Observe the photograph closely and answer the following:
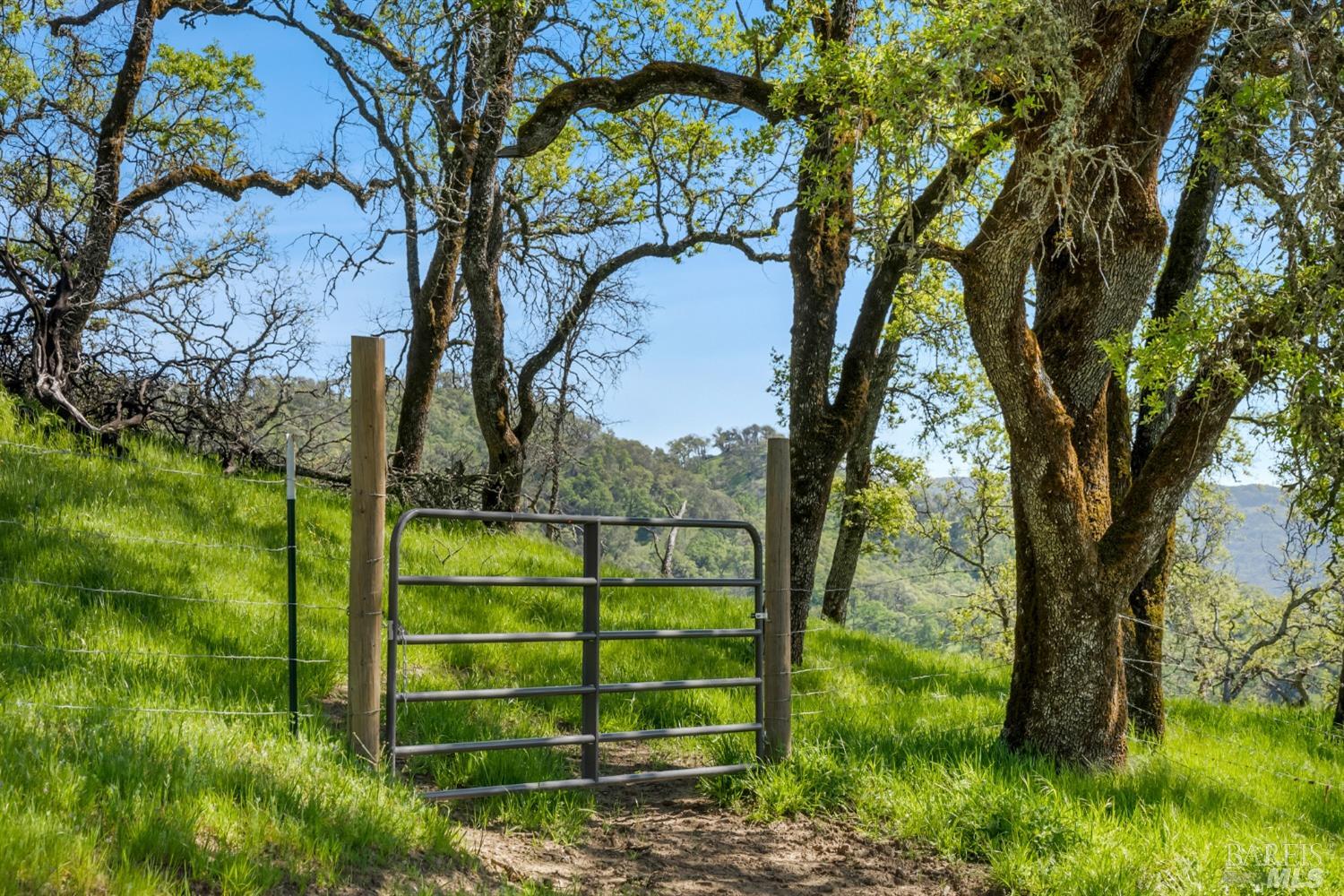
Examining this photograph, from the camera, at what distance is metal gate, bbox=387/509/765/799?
198 inches

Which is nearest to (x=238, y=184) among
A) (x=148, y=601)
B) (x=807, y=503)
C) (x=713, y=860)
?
(x=148, y=601)

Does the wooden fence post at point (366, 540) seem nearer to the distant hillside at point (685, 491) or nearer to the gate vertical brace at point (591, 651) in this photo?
the gate vertical brace at point (591, 651)

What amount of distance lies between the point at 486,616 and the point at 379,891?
4556 millimetres

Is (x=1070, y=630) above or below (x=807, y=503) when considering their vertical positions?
below

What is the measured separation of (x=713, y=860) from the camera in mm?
5012

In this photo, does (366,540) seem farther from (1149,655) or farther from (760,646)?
(1149,655)

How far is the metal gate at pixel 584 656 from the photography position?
5.02 meters

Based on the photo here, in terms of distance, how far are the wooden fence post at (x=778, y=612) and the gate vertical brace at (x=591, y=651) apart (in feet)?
3.88

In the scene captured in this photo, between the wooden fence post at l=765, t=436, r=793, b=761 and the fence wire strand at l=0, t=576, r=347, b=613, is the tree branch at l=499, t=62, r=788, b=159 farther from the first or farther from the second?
the fence wire strand at l=0, t=576, r=347, b=613

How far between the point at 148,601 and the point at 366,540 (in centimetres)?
264

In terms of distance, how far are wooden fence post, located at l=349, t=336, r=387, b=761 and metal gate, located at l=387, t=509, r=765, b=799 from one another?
9 centimetres

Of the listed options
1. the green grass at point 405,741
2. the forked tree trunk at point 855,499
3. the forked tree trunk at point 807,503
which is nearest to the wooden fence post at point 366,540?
the green grass at point 405,741

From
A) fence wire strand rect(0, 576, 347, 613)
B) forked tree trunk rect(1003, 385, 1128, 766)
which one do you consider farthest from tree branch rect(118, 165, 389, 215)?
forked tree trunk rect(1003, 385, 1128, 766)

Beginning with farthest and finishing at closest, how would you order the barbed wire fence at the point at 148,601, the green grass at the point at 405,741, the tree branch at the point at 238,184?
the tree branch at the point at 238,184 → the barbed wire fence at the point at 148,601 → the green grass at the point at 405,741
